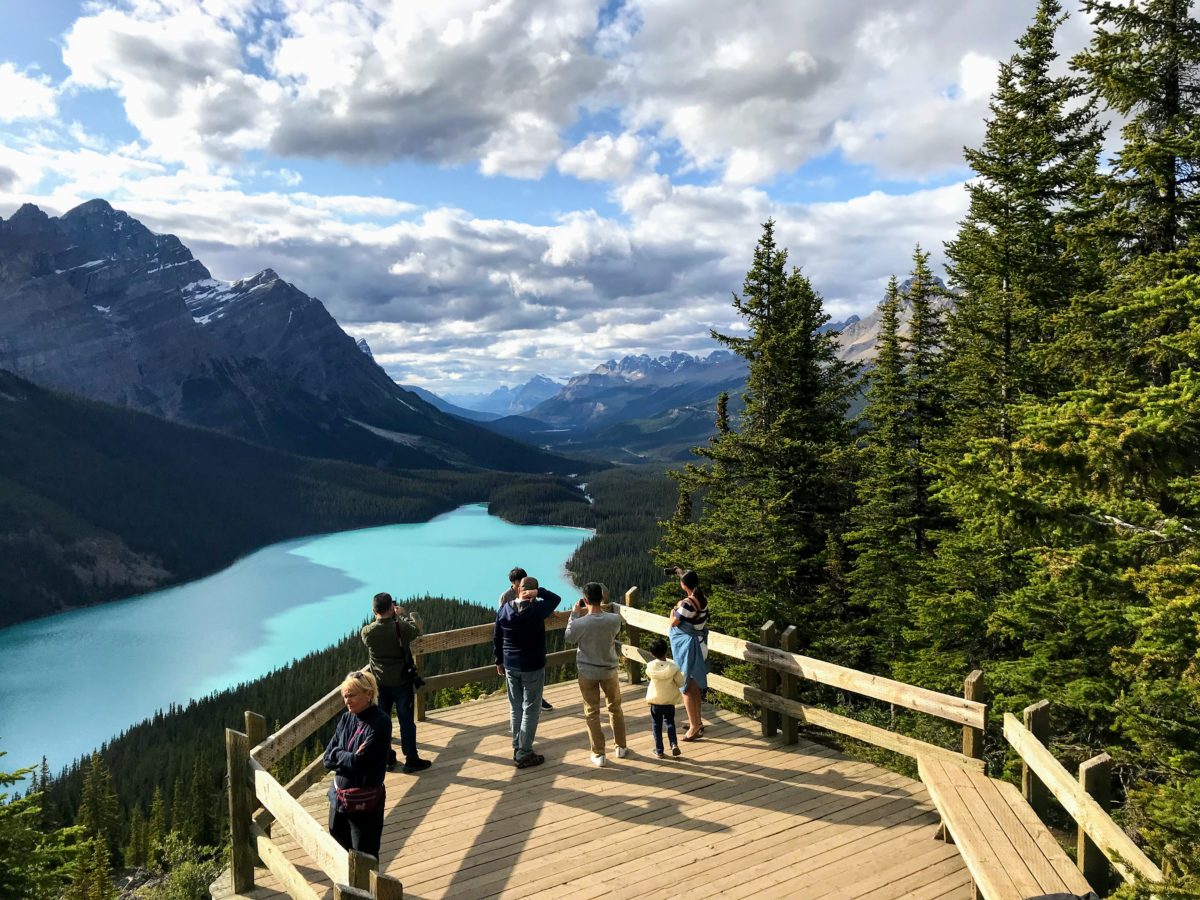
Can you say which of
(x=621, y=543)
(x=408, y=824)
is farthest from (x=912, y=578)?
(x=621, y=543)

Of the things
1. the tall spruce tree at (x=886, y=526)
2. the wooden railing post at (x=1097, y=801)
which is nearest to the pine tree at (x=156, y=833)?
the tall spruce tree at (x=886, y=526)

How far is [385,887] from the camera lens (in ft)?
16.8

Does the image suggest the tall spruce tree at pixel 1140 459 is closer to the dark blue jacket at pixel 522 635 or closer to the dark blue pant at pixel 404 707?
the dark blue jacket at pixel 522 635

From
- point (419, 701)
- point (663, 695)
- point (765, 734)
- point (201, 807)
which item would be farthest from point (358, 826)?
point (201, 807)

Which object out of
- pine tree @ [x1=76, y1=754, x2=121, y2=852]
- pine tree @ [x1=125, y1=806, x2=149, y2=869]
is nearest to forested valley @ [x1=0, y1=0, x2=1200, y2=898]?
pine tree @ [x1=125, y1=806, x2=149, y2=869]

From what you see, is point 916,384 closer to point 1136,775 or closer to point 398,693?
point 1136,775

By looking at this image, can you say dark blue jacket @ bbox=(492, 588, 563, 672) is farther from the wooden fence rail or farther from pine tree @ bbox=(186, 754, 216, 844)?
pine tree @ bbox=(186, 754, 216, 844)

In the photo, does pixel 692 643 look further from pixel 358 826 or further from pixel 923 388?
pixel 923 388

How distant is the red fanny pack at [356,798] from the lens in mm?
6797

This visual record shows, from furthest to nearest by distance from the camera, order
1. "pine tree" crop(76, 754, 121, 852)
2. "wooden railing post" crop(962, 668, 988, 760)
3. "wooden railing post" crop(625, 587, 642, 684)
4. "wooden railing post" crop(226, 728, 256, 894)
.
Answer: "pine tree" crop(76, 754, 121, 852)
"wooden railing post" crop(625, 587, 642, 684)
"wooden railing post" crop(962, 668, 988, 760)
"wooden railing post" crop(226, 728, 256, 894)

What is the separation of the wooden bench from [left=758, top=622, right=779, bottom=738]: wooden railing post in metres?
2.64

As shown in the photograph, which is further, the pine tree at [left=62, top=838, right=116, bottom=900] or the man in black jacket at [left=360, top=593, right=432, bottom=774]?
the pine tree at [left=62, top=838, right=116, bottom=900]

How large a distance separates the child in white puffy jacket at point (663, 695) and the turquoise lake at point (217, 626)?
220 ft

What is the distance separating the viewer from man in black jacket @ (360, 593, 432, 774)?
9.74 metres
